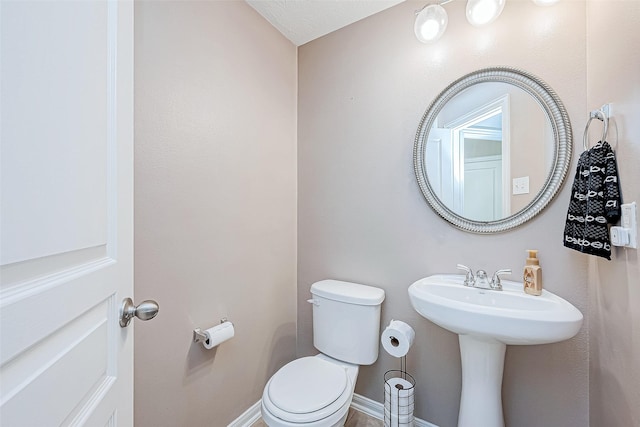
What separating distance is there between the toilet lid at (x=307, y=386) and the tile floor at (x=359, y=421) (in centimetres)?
43

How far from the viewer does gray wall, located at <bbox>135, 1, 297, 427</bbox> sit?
108cm

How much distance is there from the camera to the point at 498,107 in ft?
4.35

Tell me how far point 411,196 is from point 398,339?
0.73 m

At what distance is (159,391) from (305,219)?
1159 millimetres

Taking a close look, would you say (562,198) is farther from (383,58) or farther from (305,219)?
(305,219)

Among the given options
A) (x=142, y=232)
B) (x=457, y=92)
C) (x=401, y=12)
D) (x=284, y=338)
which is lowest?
(x=284, y=338)

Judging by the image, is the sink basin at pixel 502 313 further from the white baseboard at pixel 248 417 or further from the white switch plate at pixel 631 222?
the white baseboard at pixel 248 417

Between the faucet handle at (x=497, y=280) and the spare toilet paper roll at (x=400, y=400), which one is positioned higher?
the faucet handle at (x=497, y=280)

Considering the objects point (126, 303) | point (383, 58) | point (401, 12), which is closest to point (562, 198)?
point (383, 58)

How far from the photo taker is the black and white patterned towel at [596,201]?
A: 0.92m

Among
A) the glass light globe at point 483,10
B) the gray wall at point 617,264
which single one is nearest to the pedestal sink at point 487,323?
the gray wall at point 617,264

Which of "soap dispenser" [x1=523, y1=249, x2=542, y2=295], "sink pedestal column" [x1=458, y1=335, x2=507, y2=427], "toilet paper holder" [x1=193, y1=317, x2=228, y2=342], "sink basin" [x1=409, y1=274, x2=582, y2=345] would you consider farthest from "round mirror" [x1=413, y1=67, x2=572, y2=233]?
"toilet paper holder" [x1=193, y1=317, x2=228, y2=342]

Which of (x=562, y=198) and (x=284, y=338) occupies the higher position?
(x=562, y=198)

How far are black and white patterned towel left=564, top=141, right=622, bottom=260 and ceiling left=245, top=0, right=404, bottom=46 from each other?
1.24 metres
